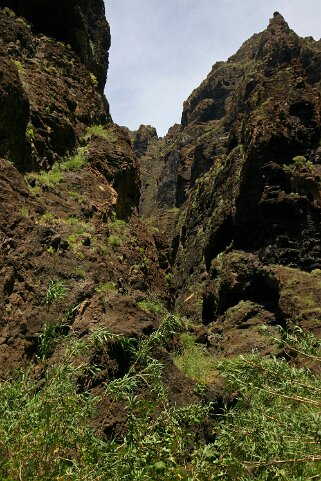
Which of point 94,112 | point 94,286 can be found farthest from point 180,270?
point 94,286

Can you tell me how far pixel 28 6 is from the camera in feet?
67.5

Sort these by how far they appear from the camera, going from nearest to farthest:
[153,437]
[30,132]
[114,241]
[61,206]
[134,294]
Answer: [153,437], [134,294], [61,206], [114,241], [30,132]

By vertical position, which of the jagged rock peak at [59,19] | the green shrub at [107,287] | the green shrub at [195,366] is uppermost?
the jagged rock peak at [59,19]

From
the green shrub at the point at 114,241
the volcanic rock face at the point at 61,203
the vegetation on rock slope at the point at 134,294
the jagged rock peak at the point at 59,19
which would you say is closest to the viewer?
the vegetation on rock slope at the point at 134,294

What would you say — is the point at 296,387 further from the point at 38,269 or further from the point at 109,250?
the point at 109,250

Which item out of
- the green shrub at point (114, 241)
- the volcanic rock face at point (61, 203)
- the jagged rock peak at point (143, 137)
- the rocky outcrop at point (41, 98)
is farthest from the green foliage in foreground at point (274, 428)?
the jagged rock peak at point (143, 137)

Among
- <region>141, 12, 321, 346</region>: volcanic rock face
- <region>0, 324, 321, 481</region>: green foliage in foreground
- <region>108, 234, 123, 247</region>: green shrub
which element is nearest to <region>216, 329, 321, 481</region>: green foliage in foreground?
<region>0, 324, 321, 481</region>: green foliage in foreground

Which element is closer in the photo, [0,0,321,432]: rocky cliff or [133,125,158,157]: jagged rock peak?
[0,0,321,432]: rocky cliff

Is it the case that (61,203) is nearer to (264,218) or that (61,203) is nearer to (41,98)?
(41,98)

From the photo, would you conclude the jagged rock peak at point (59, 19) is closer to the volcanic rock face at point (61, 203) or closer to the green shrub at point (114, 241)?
the volcanic rock face at point (61, 203)

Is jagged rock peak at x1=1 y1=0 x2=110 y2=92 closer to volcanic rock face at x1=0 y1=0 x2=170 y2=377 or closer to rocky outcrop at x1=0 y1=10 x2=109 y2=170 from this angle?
volcanic rock face at x1=0 y1=0 x2=170 y2=377

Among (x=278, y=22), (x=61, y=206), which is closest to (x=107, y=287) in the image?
(x=61, y=206)

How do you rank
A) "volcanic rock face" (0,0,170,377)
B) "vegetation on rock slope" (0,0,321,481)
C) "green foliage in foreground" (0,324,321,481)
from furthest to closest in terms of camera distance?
"volcanic rock face" (0,0,170,377)
"vegetation on rock slope" (0,0,321,481)
"green foliage in foreground" (0,324,321,481)

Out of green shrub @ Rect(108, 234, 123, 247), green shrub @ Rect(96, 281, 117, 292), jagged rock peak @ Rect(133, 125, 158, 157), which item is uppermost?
jagged rock peak @ Rect(133, 125, 158, 157)
